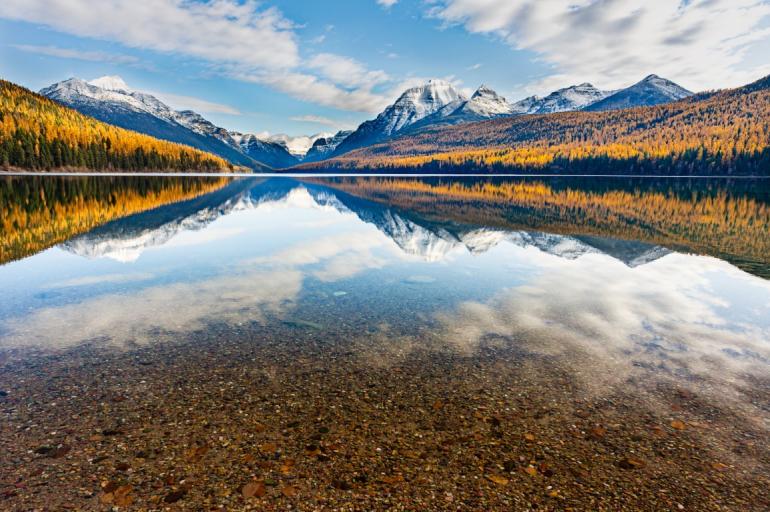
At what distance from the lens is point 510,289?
18047mm

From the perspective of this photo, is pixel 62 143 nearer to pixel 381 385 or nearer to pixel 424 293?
pixel 424 293

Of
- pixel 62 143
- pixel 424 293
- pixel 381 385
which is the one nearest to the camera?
pixel 381 385

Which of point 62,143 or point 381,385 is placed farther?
point 62,143

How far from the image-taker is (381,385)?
938 cm

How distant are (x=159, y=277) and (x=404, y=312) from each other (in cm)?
1197

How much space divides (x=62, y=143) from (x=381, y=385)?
567 feet

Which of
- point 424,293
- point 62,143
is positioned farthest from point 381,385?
point 62,143

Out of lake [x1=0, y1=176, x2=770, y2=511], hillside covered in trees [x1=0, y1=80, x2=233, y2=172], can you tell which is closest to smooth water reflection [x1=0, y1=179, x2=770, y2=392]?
lake [x1=0, y1=176, x2=770, y2=511]

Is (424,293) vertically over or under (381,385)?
over

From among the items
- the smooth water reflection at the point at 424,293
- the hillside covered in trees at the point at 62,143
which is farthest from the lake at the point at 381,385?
the hillside covered in trees at the point at 62,143

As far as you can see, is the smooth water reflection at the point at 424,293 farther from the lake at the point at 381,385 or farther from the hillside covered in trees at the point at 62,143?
the hillside covered in trees at the point at 62,143

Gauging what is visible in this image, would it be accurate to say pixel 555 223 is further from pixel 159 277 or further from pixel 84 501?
pixel 84 501

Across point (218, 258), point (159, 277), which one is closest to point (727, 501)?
point (159, 277)

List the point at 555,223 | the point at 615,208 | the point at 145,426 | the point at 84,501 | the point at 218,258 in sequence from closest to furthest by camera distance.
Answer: the point at 84,501
the point at 145,426
the point at 218,258
the point at 555,223
the point at 615,208
